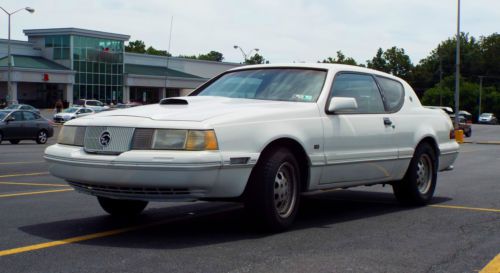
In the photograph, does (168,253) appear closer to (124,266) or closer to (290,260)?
(124,266)

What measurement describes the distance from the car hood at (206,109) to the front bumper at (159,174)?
0.39 meters

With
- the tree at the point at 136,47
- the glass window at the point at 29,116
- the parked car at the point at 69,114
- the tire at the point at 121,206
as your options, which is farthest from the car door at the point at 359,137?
the tree at the point at 136,47

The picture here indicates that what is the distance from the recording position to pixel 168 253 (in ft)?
17.6

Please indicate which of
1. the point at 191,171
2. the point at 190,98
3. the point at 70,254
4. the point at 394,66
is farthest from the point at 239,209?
the point at 394,66

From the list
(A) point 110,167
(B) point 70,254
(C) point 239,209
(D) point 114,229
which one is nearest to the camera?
(B) point 70,254

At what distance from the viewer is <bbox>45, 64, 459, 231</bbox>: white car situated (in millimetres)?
5742

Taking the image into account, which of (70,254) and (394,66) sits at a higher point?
(394,66)

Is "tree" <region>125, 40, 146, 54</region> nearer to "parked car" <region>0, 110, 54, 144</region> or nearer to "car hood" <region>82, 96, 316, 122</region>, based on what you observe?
"parked car" <region>0, 110, 54, 144</region>

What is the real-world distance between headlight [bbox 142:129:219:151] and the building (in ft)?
195

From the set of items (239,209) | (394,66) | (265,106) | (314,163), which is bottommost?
(239,209)

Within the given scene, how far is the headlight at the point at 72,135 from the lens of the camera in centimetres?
623

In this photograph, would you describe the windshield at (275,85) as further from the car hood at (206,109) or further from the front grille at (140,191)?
the front grille at (140,191)

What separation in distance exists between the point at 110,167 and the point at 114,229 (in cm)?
91

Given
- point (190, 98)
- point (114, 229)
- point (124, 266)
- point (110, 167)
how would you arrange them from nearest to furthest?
point (124, 266) → point (110, 167) → point (114, 229) → point (190, 98)
